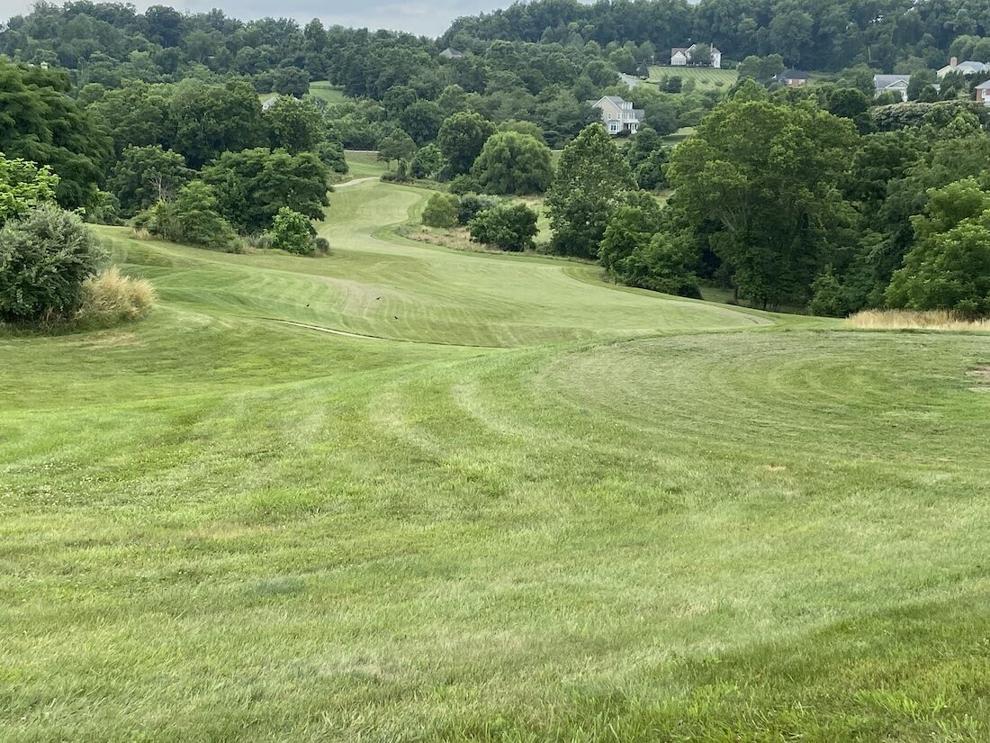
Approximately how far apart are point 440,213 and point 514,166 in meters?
24.3

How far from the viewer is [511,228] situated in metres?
76.2

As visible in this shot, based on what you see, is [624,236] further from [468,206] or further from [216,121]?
[216,121]

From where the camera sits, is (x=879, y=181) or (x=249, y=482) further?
(x=879, y=181)

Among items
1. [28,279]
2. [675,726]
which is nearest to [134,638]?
[675,726]

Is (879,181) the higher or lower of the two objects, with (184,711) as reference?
higher

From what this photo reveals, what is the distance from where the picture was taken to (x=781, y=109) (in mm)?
57344

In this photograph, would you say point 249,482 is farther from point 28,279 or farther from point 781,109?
point 781,109

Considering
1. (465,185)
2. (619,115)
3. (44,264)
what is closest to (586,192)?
(465,185)

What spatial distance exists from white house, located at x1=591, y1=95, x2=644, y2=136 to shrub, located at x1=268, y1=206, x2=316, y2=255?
4510 inches

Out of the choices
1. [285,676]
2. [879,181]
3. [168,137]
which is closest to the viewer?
[285,676]

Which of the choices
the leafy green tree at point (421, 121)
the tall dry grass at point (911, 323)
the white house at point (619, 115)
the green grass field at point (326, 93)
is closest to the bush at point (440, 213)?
the leafy green tree at point (421, 121)

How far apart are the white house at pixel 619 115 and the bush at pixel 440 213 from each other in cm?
8484

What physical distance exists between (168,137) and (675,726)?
97.1 meters

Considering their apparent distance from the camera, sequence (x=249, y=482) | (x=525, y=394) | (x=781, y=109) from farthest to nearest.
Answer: (x=781, y=109), (x=525, y=394), (x=249, y=482)
